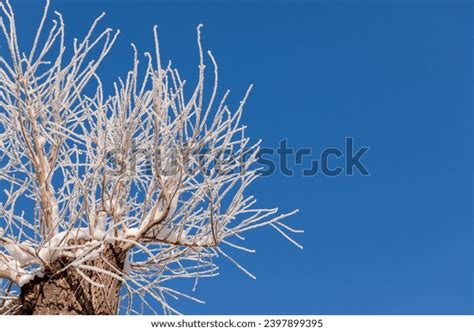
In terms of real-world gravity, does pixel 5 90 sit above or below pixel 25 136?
above

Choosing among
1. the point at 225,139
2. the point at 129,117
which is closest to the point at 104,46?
the point at 129,117

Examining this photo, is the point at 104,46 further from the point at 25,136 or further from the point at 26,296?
the point at 26,296

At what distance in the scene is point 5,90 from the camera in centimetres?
399

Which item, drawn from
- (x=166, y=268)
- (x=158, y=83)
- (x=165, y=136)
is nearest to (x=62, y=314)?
(x=166, y=268)

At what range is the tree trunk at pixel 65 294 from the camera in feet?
12.4

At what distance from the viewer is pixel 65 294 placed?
3.78 meters

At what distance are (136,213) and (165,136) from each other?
0.67m

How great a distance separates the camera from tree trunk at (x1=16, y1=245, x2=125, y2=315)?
3766 mm

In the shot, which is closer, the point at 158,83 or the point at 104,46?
the point at 158,83

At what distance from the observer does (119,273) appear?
4008mm
